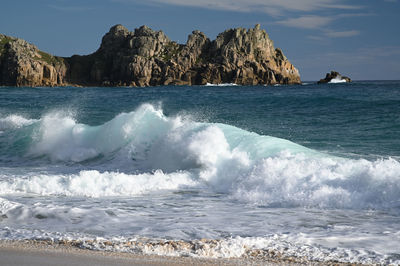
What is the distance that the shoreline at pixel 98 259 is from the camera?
4.31 m

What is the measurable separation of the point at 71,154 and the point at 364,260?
10.3m

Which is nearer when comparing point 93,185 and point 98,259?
point 98,259

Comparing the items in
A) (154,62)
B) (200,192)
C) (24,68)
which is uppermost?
(154,62)

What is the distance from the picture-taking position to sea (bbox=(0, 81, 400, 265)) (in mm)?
5074

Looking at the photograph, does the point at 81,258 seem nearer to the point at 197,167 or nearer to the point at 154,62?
the point at 197,167

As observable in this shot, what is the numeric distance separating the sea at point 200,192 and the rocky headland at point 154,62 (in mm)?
103153

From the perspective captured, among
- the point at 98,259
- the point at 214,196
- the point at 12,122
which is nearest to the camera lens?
the point at 98,259

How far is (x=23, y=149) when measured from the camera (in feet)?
47.1

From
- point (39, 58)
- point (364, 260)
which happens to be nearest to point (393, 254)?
point (364, 260)

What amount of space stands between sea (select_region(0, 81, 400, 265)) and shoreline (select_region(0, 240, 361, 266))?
14 centimetres

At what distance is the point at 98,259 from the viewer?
14.5 ft

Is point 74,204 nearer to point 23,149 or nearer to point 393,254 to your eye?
point 393,254

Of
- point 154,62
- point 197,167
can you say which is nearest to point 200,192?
point 197,167

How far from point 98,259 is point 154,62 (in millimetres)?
122481
